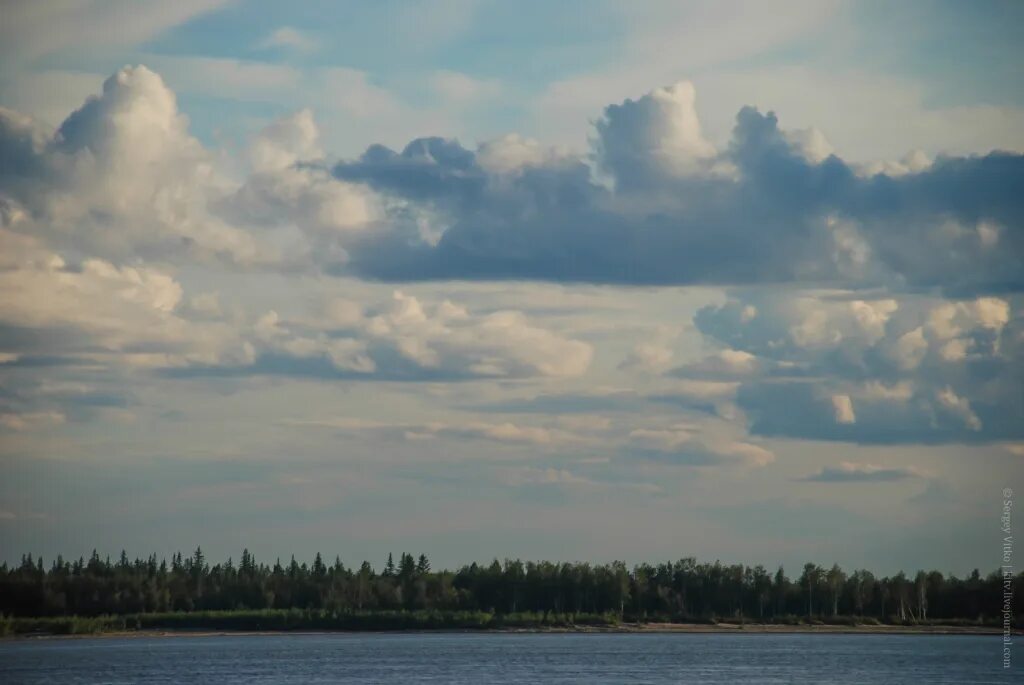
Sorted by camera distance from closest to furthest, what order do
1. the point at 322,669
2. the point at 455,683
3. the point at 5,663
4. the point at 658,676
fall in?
the point at 455,683, the point at 658,676, the point at 322,669, the point at 5,663

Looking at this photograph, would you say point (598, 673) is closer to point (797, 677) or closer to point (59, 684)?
point (797, 677)

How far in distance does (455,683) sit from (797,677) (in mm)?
36726

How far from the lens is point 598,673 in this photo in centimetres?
16162

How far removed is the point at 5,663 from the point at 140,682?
4752 cm

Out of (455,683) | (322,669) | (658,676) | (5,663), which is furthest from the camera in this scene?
(5,663)

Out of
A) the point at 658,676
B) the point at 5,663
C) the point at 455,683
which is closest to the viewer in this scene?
the point at 455,683

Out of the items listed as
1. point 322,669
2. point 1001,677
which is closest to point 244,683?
point 322,669

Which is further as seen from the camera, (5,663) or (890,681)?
(5,663)

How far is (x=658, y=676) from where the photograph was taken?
155625 mm

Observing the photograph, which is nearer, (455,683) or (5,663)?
(455,683)

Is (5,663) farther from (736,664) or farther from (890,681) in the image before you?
(890,681)

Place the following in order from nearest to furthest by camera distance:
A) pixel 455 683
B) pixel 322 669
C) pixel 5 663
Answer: pixel 455 683 → pixel 322 669 → pixel 5 663

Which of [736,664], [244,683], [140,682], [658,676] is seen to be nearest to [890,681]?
[658,676]

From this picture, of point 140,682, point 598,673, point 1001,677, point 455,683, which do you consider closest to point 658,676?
point 598,673
